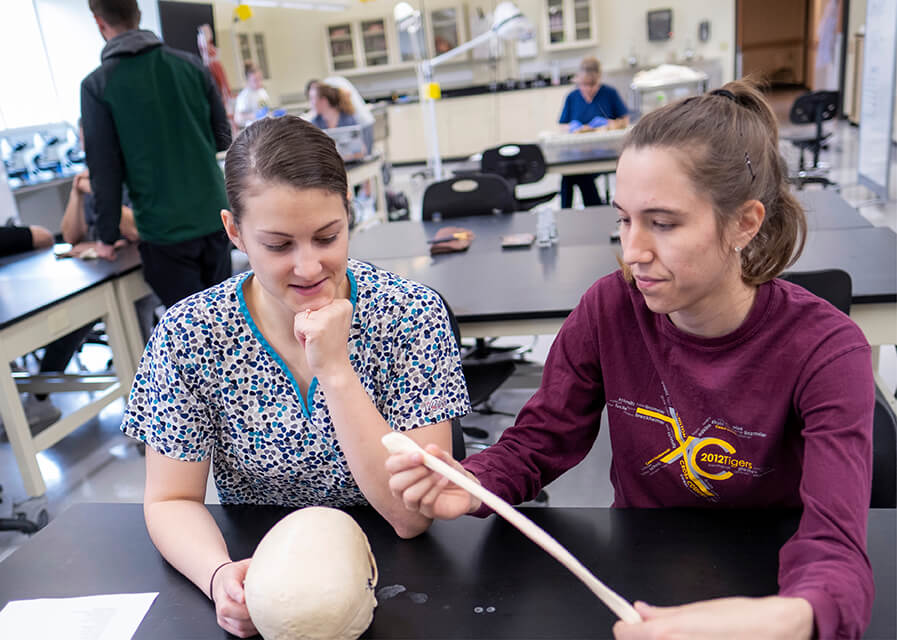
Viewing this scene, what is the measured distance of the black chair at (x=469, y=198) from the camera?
10.9 feet

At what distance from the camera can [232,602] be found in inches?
33.4

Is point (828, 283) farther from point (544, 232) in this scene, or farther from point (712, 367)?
point (544, 232)

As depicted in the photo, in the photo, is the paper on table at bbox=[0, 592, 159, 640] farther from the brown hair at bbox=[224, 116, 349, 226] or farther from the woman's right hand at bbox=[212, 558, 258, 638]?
the brown hair at bbox=[224, 116, 349, 226]

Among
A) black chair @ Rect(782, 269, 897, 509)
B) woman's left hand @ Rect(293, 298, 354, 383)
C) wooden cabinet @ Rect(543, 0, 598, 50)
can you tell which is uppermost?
wooden cabinet @ Rect(543, 0, 598, 50)

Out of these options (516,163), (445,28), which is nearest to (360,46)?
(445,28)

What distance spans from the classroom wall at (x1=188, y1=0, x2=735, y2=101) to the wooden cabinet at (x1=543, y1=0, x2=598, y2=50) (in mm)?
116

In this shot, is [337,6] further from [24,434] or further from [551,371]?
[551,371]

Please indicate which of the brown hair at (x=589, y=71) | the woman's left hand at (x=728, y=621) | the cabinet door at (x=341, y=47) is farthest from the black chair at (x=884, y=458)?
the cabinet door at (x=341, y=47)

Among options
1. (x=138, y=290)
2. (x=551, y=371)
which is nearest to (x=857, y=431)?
(x=551, y=371)

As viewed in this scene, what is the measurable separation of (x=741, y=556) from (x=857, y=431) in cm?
20

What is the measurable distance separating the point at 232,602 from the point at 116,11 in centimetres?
251

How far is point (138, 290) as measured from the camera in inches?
115

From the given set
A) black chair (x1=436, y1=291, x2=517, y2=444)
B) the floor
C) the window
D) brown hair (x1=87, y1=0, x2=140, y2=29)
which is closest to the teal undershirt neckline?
black chair (x1=436, y1=291, x2=517, y2=444)

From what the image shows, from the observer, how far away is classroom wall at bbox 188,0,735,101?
28.8 feet
